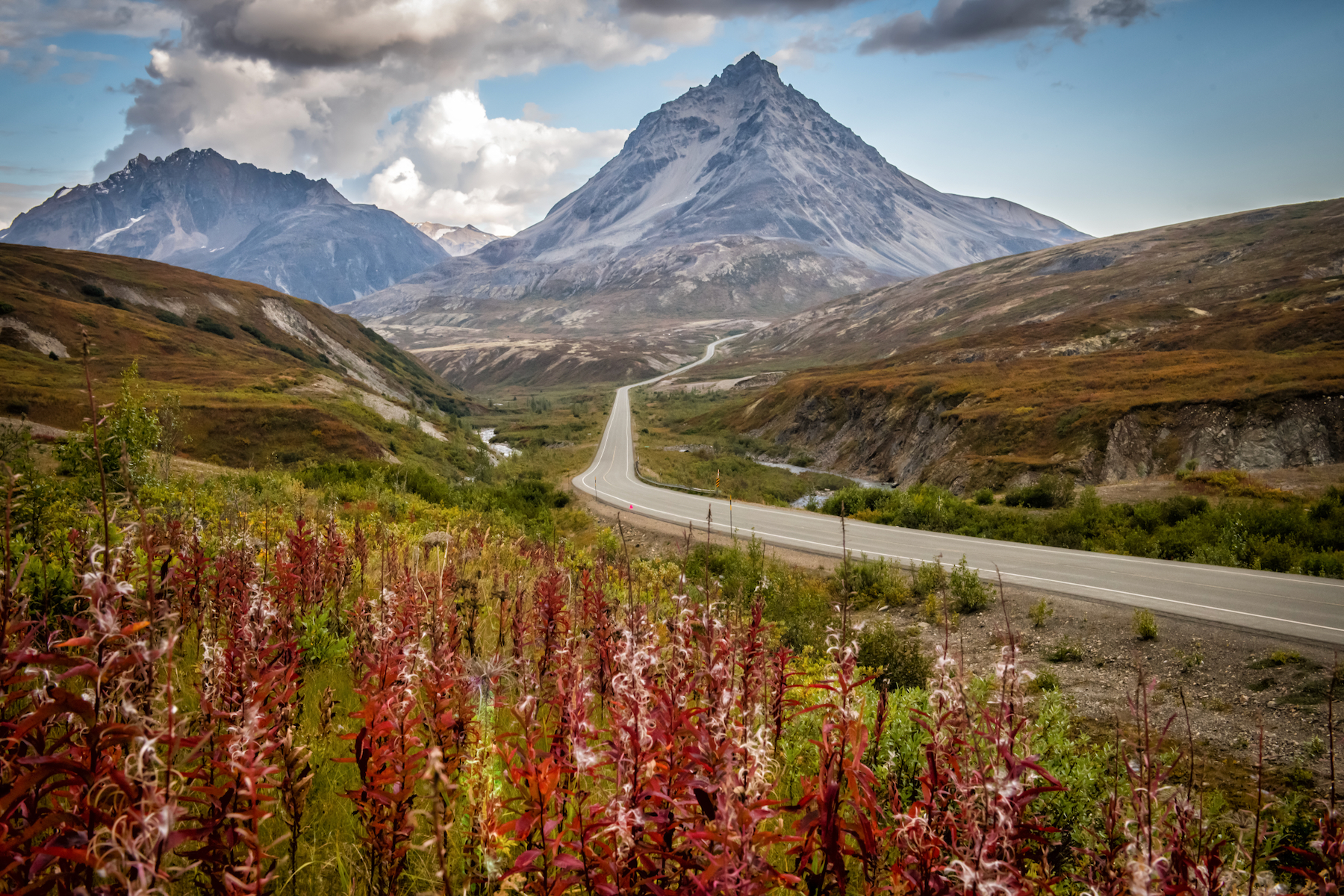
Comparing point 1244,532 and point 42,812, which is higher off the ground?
point 42,812

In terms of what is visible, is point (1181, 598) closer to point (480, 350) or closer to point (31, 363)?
point (31, 363)

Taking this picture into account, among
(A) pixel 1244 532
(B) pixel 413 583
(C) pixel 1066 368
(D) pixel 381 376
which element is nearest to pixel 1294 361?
(C) pixel 1066 368

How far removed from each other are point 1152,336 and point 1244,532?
52.3 m

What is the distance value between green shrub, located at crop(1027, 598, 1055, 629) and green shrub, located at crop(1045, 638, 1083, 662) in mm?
996

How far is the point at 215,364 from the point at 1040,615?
6248 centimetres

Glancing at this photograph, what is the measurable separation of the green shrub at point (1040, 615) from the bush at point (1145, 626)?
55.2 inches

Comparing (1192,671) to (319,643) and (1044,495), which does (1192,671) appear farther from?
(1044,495)

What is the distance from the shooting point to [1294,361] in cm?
3831

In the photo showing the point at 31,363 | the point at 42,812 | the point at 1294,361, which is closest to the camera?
the point at 42,812

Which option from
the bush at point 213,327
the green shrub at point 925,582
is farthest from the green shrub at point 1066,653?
the bush at point 213,327

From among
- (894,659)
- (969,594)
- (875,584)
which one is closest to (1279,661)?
(969,594)

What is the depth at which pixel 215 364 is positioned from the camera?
2156 inches

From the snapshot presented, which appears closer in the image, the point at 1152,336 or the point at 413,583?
the point at 413,583

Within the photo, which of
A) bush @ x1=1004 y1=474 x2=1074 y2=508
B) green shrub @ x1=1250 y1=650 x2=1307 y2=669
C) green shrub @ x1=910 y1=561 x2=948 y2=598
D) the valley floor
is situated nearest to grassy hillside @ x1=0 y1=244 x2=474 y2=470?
the valley floor
